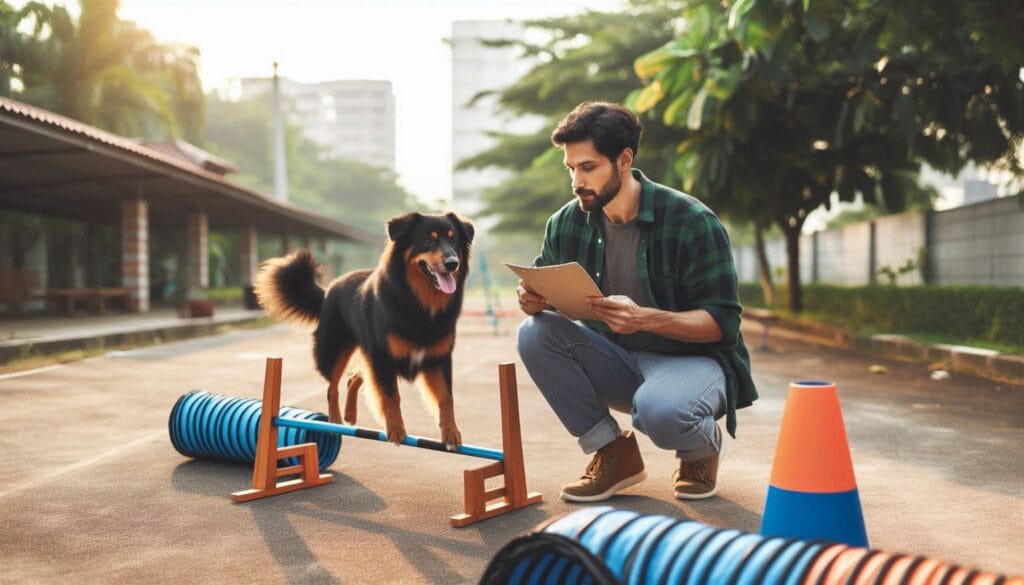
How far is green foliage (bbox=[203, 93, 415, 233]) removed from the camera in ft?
198

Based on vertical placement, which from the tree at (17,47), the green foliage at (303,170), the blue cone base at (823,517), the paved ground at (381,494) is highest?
the green foliage at (303,170)

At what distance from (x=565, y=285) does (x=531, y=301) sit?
434 millimetres

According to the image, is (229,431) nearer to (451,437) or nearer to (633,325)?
(451,437)

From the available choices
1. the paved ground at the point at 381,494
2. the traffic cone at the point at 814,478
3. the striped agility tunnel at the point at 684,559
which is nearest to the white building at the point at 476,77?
the paved ground at the point at 381,494

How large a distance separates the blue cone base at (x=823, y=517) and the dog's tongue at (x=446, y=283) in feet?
5.71

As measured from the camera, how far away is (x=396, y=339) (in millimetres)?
4086

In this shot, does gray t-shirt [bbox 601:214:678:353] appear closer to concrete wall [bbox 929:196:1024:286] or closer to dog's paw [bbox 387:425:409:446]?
dog's paw [bbox 387:425:409:446]

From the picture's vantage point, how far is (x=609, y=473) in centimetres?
402

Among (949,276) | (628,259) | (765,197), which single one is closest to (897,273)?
(949,276)

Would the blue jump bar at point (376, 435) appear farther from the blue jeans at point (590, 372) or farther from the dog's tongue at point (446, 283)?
the dog's tongue at point (446, 283)

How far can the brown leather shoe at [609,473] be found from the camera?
3998 mm

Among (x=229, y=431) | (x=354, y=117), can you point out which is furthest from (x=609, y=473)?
(x=354, y=117)

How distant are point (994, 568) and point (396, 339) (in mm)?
2449

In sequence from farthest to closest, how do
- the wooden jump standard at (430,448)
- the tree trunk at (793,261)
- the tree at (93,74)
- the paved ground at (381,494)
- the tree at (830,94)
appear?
the tree at (93,74)
the tree trunk at (793,261)
the tree at (830,94)
the wooden jump standard at (430,448)
the paved ground at (381,494)
